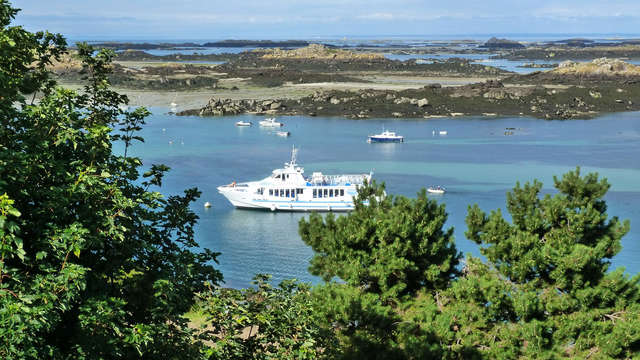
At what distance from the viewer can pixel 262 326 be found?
902 cm

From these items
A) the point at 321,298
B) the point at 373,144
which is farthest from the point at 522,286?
the point at 373,144

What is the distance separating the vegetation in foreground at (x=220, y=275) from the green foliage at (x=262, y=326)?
28 millimetres

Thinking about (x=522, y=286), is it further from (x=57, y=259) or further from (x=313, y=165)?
(x=313, y=165)

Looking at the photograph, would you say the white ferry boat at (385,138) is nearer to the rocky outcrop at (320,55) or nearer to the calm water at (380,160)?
the calm water at (380,160)

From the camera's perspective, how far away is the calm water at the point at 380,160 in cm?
3312

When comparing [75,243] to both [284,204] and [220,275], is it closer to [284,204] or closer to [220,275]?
[220,275]

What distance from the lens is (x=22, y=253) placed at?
691 cm

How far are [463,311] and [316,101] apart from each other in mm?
73491

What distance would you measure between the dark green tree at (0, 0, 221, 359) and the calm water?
18656mm

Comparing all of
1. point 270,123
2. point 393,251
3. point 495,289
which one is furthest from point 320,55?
point 495,289

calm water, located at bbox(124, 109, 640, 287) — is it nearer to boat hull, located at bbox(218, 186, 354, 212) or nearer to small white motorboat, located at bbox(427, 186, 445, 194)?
small white motorboat, located at bbox(427, 186, 445, 194)

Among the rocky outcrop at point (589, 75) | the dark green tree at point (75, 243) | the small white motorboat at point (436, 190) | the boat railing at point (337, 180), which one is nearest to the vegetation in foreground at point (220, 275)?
the dark green tree at point (75, 243)

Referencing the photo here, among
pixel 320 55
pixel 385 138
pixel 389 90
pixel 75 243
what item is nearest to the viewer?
pixel 75 243

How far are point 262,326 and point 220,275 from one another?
3.83 feet
